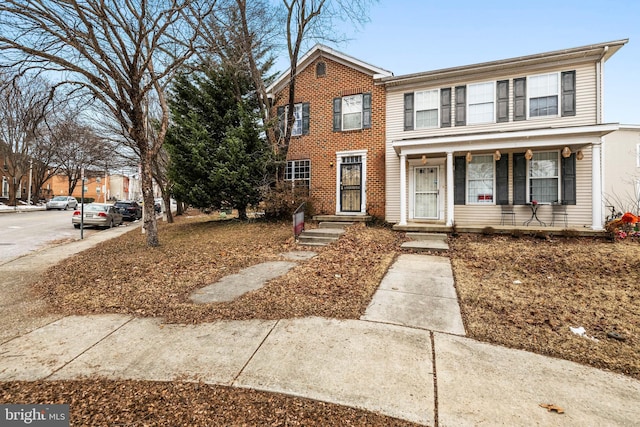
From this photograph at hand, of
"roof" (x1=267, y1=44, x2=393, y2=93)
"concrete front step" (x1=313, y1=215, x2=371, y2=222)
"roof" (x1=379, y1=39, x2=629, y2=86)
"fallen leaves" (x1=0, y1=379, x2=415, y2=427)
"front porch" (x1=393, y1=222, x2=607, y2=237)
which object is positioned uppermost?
"roof" (x1=267, y1=44, x2=393, y2=93)

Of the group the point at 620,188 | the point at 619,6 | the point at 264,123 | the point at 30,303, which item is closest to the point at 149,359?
the point at 30,303

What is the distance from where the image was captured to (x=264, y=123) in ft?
38.4

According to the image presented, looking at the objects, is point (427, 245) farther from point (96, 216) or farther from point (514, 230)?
point (96, 216)

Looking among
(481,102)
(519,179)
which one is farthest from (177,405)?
(481,102)

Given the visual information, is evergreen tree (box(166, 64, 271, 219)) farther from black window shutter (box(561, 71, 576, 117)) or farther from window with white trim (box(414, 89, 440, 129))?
black window shutter (box(561, 71, 576, 117))

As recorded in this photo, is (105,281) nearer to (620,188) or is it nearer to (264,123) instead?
(264,123)

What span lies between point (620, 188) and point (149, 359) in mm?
23269

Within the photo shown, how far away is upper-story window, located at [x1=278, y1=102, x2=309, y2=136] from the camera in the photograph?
12.8 metres

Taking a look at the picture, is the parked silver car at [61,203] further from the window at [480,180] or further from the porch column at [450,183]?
the window at [480,180]

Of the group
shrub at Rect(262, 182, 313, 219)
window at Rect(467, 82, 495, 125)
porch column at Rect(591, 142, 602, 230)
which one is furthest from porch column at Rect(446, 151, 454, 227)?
shrub at Rect(262, 182, 313, 219)

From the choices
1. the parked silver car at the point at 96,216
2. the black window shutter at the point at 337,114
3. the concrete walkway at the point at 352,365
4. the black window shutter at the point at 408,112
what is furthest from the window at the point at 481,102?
the parked silver car at the point at 96,216

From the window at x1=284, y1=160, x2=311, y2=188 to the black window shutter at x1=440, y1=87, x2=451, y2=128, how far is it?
537cm

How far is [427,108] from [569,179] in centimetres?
503

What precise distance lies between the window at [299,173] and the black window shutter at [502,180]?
6923mm
